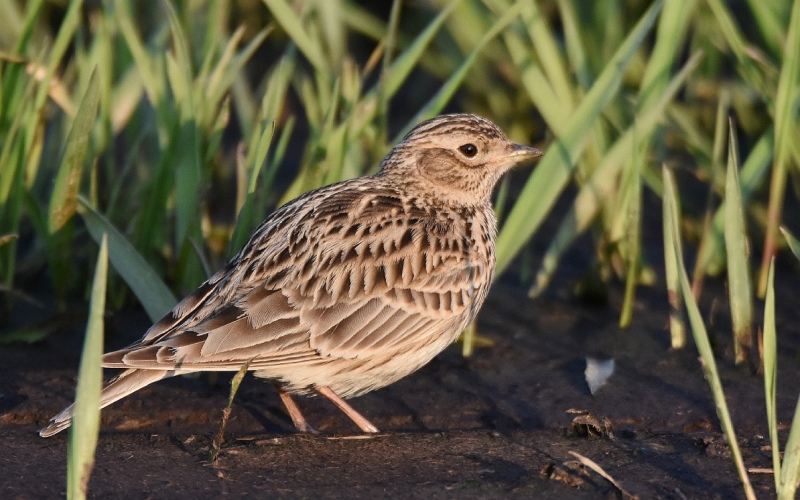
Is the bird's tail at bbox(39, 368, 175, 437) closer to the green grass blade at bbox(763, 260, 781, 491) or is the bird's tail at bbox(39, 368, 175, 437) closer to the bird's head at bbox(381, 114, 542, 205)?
the bird's head at bbox(381, 114, 542, 205)

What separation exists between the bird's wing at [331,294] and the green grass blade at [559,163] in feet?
2.07

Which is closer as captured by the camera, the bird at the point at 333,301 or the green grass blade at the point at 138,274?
the bird at the point at 333,301

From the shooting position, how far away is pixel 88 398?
3.61 m

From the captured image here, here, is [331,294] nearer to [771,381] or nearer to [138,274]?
[138,274]

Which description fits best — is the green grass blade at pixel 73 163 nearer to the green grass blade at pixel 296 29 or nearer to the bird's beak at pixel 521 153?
the green grass blade at pixel 296 29

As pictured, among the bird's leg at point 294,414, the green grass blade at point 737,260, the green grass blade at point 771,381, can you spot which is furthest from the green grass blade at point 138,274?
the green grass blade at point 771,381

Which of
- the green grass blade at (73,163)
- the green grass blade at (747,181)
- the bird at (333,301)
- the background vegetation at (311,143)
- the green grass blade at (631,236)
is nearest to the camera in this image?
the bird at (333,301)

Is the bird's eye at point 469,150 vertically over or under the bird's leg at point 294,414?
over

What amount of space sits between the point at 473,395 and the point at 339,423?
674mm

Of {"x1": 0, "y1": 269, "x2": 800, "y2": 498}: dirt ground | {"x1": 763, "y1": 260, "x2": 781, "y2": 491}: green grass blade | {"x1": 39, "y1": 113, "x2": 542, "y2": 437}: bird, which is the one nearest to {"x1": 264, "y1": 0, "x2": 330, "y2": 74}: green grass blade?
{"x1": 39, "y1": 113, "x2": 542, "y2": 437}: bird

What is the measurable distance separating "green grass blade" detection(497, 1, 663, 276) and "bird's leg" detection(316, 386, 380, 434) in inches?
51.4

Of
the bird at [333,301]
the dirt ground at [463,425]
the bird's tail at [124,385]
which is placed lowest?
the dirt ground at [463,425]

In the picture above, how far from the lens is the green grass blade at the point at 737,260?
487cm

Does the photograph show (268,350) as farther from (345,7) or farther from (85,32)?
(85,32)
